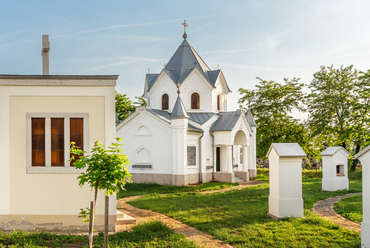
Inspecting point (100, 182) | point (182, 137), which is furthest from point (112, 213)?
point (182, 137)

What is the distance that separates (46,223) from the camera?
1073cm

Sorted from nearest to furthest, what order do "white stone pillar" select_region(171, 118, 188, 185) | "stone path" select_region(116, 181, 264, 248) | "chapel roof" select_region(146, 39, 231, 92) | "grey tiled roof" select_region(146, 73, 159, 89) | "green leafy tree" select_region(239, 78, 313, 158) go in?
1. "stone path" select_region(116, 181, 264, 248)
2. "white stone pillar" select_region(171, 118, 188, 185)
3. "chapel roof" select_region(146, 39, 231, 92)
4. "grey tiled roof" select_region(146, 73, 159, 89)
5. "green leafy tree" select_region(239, 78, 313, 158)

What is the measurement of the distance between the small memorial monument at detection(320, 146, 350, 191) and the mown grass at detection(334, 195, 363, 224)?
12.3 ft

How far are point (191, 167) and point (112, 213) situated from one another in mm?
13909

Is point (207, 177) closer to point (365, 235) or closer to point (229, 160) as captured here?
point (229, 160)

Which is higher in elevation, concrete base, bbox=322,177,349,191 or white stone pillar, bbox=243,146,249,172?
white stone pillar, bbox=243,146,249,172

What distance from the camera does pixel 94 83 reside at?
35.8 ft

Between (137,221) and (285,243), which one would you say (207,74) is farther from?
(285,243)

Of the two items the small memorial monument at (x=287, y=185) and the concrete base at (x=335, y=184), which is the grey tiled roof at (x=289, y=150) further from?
the concrete base at (x=335, y=184)

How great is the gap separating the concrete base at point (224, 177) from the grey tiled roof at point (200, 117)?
379 cm

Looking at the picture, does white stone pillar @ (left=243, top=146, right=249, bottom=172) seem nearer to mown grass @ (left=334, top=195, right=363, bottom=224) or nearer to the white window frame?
mown grass @ (left=334, top=195, right=363, bottom=224)

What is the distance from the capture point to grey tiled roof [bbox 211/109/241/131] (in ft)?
85.7

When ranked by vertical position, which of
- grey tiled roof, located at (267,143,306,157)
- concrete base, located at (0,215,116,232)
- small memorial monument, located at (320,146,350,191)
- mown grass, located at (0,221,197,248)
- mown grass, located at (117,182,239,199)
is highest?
grey tiled roof, located at (267,143,306,157)

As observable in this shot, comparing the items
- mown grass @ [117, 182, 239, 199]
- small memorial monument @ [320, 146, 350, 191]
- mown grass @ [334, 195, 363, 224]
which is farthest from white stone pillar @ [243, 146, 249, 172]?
mown grass @ [334, 195, 363, 224]
